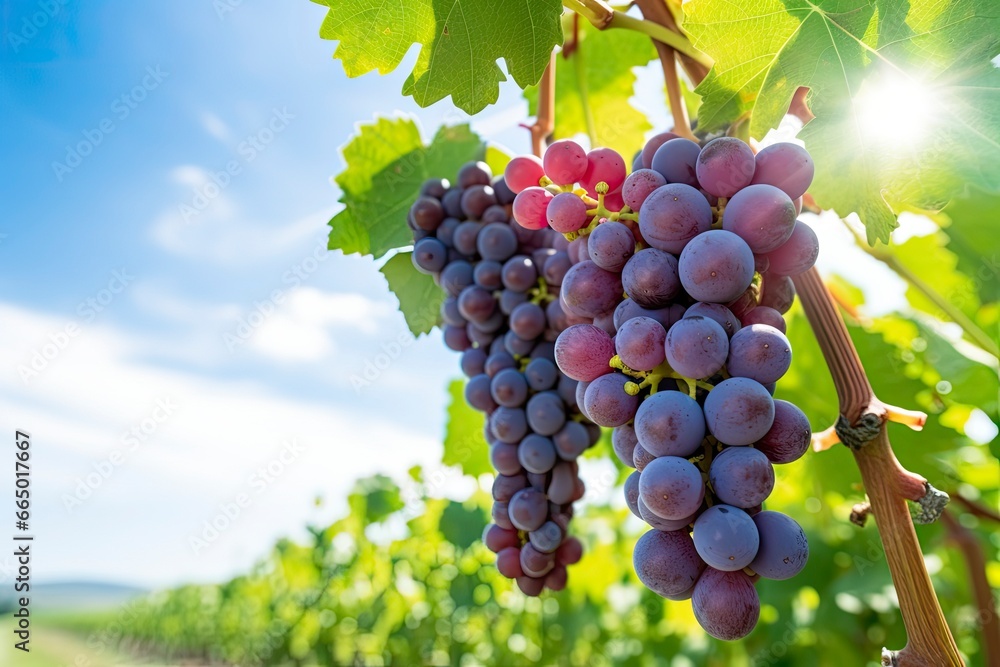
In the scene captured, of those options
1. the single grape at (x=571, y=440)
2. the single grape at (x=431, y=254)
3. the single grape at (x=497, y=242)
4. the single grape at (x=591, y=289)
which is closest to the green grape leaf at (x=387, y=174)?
the single grape at (x=431, y=254)

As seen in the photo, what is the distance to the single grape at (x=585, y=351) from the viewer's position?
25.8 inches

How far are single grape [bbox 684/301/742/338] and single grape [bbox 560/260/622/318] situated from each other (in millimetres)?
93

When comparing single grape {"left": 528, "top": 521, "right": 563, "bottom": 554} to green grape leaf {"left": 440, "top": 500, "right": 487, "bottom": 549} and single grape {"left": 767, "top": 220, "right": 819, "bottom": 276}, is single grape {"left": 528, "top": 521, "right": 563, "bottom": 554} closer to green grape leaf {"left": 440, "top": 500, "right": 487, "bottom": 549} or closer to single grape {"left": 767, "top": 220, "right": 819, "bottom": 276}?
single grape {"left": 767, "top": 220, "right": 819, "bottom": 276}

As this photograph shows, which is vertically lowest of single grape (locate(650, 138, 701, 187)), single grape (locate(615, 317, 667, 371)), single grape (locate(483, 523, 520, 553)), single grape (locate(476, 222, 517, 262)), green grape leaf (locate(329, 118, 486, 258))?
single grape (locate(483, 523, 520, 553))

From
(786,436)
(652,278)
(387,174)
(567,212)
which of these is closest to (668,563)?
(786,436)

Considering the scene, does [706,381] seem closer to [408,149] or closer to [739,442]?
[739,442]

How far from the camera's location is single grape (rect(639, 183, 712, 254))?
635 millimetres

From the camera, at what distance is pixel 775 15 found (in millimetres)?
760

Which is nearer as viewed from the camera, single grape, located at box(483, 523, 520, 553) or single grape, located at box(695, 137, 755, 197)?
single grape, located at box(695, 137, 755, 197)

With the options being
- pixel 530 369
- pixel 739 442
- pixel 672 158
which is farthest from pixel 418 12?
pixel 739 442

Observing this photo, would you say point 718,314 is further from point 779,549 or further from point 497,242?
point 497,242

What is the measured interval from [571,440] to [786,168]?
0.46m

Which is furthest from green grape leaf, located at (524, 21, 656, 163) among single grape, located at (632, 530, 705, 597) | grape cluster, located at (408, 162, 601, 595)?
single grape, located at (632, 530, 705, 597)

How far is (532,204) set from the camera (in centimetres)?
76
